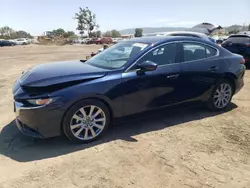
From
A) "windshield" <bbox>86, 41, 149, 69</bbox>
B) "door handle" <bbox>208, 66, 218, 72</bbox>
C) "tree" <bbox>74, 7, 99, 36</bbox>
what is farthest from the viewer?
"tree" <bbox>74, 7, 99, 36</bbox>

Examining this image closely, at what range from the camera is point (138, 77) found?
426cm

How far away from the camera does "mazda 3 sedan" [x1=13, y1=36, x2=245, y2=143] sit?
3723 mm

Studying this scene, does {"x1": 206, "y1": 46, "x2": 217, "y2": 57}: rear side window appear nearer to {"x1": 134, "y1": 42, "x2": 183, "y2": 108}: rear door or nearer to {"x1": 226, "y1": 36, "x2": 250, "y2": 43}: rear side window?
{"x1": 134, "y1": 42, "x2": 183, "y2": 108}: rear door

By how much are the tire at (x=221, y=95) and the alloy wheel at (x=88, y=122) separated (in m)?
2.41

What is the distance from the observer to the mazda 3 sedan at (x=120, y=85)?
3.72 m

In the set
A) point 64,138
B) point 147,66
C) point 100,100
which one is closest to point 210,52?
point 147,66

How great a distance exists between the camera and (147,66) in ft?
13.6

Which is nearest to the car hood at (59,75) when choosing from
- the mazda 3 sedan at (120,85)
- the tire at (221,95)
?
the mazda 3 sedan at (120,85)

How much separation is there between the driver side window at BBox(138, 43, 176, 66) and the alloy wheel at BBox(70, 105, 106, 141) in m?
1.18

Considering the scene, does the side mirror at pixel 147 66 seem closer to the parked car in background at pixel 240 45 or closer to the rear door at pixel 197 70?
the rear door at pixel 197 70

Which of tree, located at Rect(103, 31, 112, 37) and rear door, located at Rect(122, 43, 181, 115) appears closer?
rear door, located at Rect(122, 43, 181, 115)

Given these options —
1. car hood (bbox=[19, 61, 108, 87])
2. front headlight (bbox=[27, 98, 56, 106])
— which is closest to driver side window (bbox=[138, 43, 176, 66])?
car hood (bbox=[19, 61, 108, 87])

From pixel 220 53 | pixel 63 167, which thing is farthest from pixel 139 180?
pixel 220 53

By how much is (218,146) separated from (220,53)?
2.15 meters
